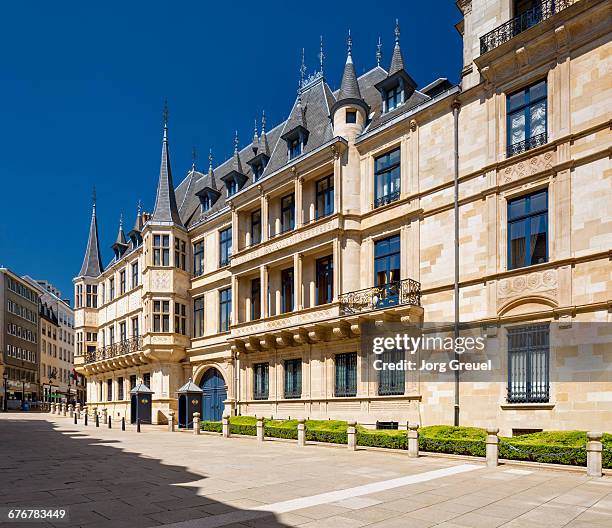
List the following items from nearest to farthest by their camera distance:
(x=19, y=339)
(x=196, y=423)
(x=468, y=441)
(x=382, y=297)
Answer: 1. (x=468, y=441)
2. (x=382, y=297)
3. (x=196, y=423)
4. (x=19, y=339)

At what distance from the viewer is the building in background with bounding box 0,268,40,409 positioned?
247ft

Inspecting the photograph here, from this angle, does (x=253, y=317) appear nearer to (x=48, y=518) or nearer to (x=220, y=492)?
(x=220, y=492)

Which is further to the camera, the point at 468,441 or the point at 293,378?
the point at 293,378

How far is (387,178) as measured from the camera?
84.3ft

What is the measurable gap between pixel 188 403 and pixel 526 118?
2282cm

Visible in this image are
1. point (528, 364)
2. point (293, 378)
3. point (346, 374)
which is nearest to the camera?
point (528, 364)

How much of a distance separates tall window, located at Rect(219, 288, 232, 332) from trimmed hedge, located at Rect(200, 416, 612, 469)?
1142 cm

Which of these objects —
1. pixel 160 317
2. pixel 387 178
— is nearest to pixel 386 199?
pixel 387 178

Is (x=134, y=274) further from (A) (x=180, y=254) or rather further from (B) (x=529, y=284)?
(B) (x=529, y=284)

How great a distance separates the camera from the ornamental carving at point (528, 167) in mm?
19328

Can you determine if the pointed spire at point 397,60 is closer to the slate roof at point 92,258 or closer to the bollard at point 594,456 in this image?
the bollard at point 594,456

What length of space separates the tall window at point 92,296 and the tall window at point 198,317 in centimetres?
2085

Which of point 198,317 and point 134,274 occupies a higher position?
point 134,274

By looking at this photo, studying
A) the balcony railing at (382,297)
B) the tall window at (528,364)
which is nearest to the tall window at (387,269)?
the balcony railing at (382,297)
